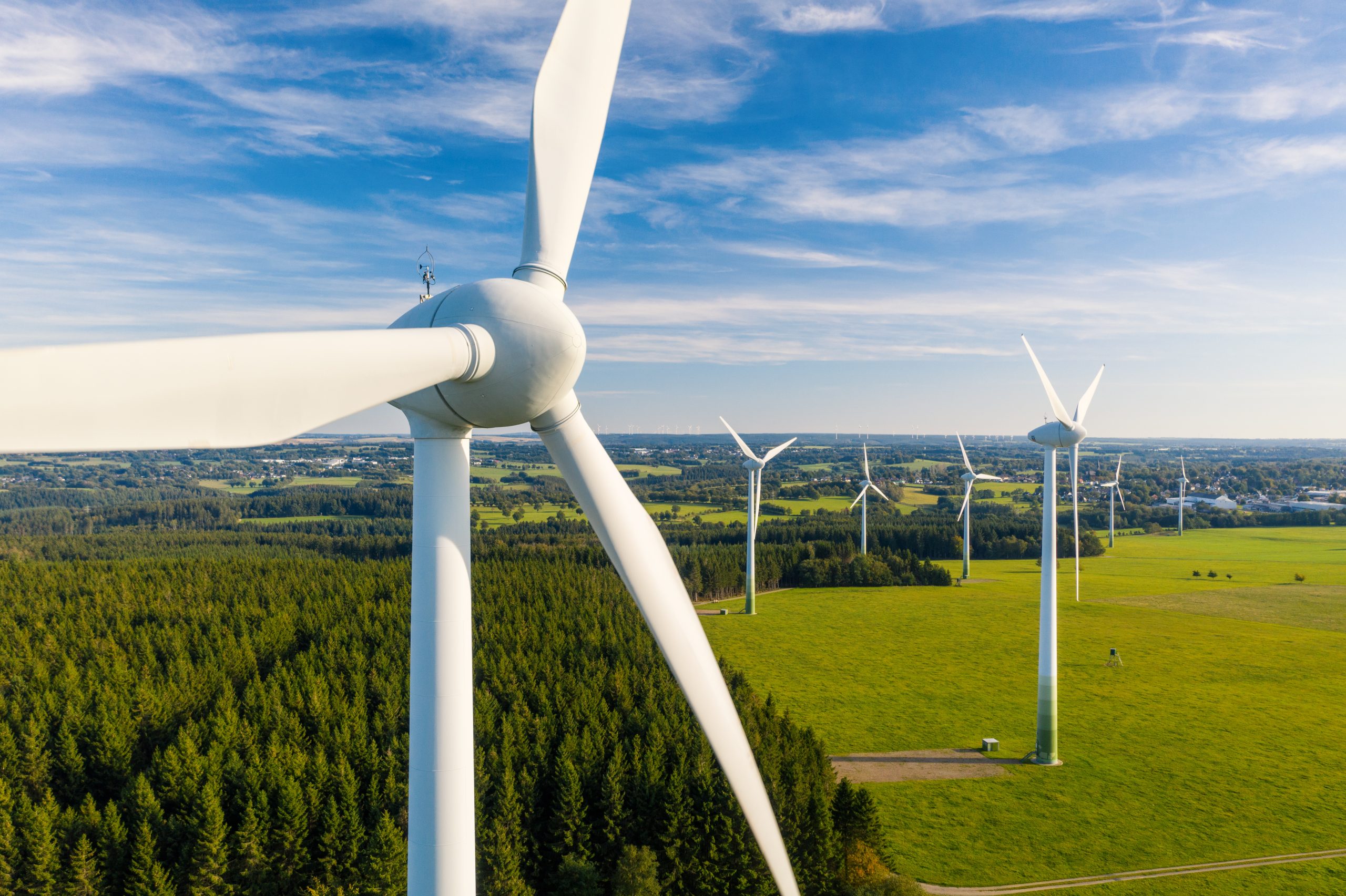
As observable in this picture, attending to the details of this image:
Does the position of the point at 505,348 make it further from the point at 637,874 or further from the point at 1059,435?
the point at 1059,435

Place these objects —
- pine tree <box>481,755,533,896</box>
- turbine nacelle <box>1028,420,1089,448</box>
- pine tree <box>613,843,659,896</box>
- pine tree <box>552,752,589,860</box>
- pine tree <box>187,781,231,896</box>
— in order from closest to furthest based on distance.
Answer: pine tree <box>481,755,533,896</box>
pine tree <box>187,781,231,896</box>
pine tree <box>613,843,659,896</box>
pine tree <box>552,752,589,860</box>
turbine nacelle <box>1028,420,1089,448</box>

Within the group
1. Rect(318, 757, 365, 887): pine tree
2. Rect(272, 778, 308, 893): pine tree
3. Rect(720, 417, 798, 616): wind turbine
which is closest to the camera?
Rect(272, 778, 308, 893): pine tree

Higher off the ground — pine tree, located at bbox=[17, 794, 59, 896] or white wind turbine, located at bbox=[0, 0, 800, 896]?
white wind turbine, located at bbox=[0, 0, 800, 896]

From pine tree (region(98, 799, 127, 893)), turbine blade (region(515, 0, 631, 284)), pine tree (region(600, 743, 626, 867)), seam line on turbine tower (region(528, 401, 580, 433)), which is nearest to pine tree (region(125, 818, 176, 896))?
pine tree (region(98, 799, 127, 893))

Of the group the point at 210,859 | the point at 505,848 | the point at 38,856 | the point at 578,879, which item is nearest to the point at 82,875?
the point at 38,856

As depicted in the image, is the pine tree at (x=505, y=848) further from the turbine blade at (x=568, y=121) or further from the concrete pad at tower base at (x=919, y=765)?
the turbine blade at (x=568, y=121)

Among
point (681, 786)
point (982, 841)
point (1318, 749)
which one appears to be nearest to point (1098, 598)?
point (1318, 749)

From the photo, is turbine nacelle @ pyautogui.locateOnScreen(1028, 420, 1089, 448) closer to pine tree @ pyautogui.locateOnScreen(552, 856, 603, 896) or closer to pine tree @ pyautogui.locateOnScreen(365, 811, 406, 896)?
pine tree @ pyautogui.locateOnScreen(552, 856, 603, 896)
